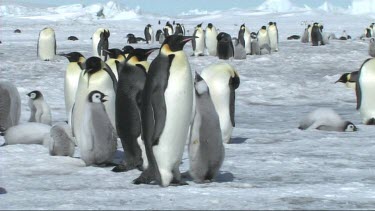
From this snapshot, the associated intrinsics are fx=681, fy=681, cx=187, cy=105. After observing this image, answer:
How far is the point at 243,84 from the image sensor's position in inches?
628

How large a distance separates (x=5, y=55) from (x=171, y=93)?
16858 mm

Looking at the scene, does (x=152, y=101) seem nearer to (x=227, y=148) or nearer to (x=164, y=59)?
(x=164, y=59)

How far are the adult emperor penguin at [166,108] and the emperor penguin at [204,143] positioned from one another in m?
0.13

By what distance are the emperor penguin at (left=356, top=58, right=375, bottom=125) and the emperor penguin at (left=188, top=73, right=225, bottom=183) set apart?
211 inches

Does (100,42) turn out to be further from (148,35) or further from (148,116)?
(148,116)

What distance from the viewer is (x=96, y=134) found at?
19.8 ft

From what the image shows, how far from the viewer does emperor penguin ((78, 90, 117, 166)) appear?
6.00 meters

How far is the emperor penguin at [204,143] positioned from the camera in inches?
203

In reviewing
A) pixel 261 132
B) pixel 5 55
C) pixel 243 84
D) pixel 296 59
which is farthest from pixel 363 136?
pixel 5 55

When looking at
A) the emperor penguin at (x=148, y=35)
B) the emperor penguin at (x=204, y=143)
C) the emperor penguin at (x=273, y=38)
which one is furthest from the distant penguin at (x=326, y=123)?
the emperor penguin at (x=148, y=35)

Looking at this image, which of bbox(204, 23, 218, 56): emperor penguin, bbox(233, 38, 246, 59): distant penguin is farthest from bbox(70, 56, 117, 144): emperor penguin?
bbox(204, 23, 218, 56): emperor penguin

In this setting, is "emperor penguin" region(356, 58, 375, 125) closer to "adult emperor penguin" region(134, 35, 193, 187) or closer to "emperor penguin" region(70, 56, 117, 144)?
"emperor penguin" region(70, 56, 117, 144)

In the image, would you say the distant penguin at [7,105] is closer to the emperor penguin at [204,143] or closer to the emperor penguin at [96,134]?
the emperor penguin at [96,134]

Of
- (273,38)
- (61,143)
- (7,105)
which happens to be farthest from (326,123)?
(273,38)
